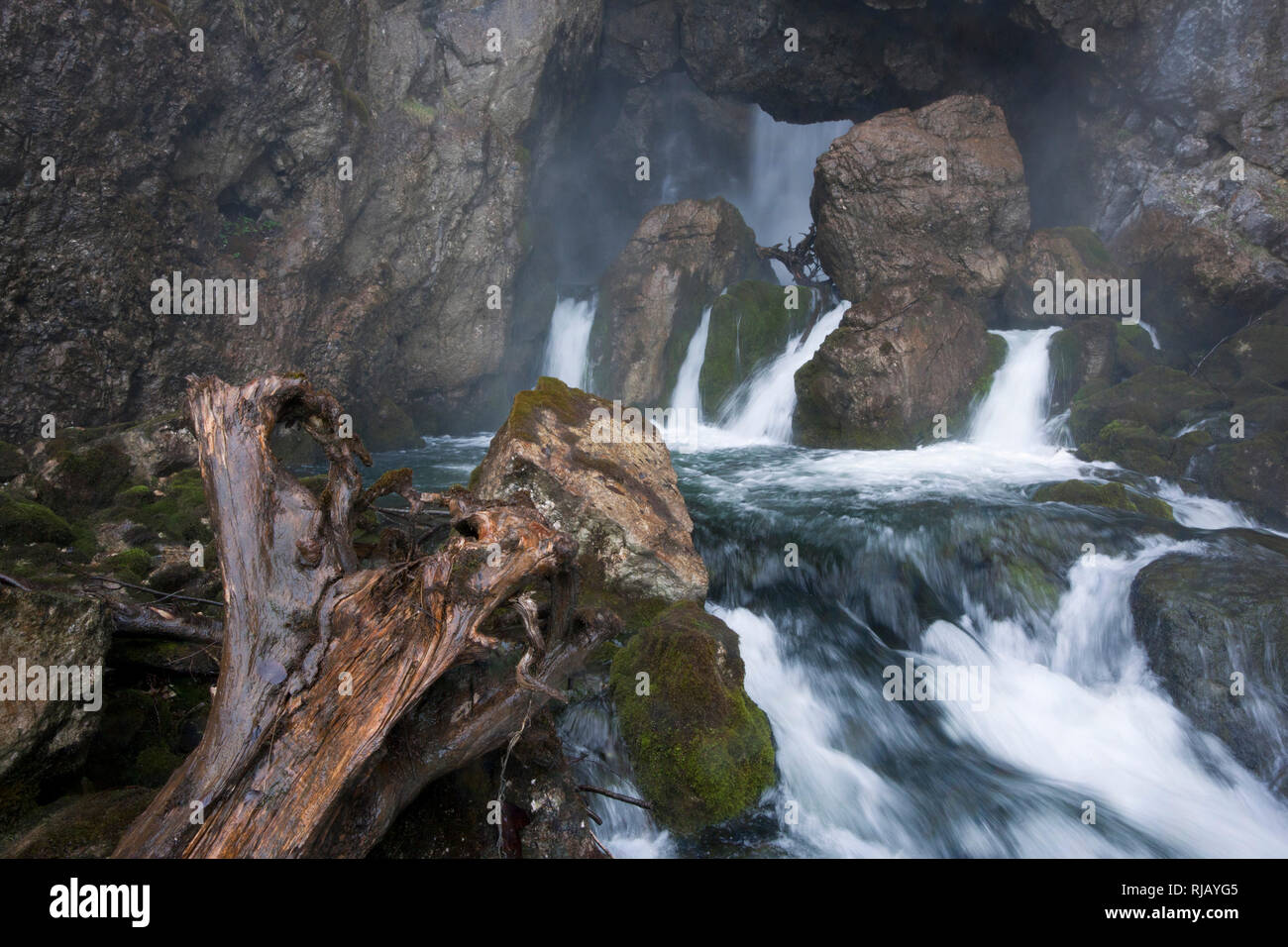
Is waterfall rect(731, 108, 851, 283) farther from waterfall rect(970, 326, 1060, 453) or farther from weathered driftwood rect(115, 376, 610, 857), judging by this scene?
weathered driftwood rect(115, 376, 610, 857)

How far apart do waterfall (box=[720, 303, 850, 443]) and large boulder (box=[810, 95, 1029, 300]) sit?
215cm

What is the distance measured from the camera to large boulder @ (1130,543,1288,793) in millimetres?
6043

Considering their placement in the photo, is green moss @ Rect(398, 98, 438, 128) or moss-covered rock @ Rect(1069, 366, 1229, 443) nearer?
moss-covered rock @ Rect(1069, 366, 1229, 443)

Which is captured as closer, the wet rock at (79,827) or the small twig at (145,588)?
the wet rock at (79,827)

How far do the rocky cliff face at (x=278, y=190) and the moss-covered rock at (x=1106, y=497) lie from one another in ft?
52.3

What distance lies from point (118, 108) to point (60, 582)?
12.1 meters

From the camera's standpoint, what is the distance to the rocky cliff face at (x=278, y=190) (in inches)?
449

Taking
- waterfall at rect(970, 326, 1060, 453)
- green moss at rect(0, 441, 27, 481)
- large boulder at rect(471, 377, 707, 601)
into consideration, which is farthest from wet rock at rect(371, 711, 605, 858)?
waterfall at rect(970, 326, 1060, 453)

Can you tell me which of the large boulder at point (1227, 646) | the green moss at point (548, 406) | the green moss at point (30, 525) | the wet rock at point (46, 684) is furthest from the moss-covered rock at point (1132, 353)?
the green moss at point (30, 525)

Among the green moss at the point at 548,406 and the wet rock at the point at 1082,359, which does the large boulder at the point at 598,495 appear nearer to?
the green moss at the point at 548,406

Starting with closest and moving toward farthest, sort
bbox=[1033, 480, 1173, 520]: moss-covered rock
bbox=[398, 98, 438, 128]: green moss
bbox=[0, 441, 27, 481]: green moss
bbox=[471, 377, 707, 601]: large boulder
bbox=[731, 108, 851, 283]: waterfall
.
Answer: bbox=[471, 377, 707, 601]: large boulder < bbox=[0, 441, 27, 481]: green moss < bbox=[1033, 480, 1173, 520]: moss-covered rock < bbox=[398, 98, 438, 128]: green moss < bbox=[731, 108, 851, 283]: waterfall

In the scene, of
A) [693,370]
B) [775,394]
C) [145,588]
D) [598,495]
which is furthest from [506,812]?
[693,370]

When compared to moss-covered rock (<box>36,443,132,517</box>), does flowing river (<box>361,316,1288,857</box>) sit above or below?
below
